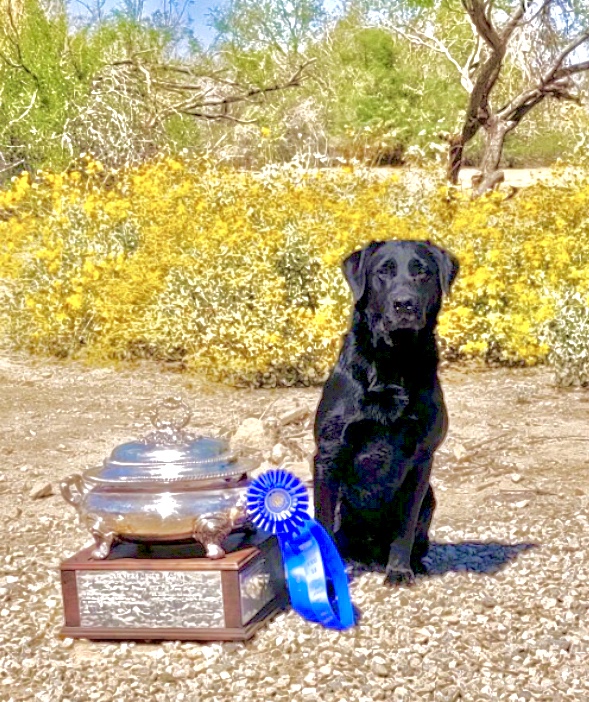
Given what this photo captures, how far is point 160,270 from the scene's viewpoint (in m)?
7.83

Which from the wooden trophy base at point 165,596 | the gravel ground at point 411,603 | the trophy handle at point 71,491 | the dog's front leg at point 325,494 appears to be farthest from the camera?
the dog's front leg at point 325,494

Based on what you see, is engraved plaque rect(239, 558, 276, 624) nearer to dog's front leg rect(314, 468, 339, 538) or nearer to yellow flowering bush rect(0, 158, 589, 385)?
dog's front leg rect(314, 468, 339, 538)

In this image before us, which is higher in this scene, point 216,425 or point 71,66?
point 71,66

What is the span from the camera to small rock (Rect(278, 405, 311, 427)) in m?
5.96

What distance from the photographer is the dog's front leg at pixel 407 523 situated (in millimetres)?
3594

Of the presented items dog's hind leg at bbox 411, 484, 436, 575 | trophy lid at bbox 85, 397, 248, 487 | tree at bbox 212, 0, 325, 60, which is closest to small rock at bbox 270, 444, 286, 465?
dog's hind leg at bbox 411, 484, 436, 575

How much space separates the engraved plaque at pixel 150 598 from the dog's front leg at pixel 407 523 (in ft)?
2.13

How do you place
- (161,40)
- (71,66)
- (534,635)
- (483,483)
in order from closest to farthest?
(534,635) < (483,483) < (71,66) < (161,40)

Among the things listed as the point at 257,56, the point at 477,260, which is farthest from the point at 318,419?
the point at 257,56

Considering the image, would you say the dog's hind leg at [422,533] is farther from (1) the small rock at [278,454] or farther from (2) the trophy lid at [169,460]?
(1) the small rock at [278,454]

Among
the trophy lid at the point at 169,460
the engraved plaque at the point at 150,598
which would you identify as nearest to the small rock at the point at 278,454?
the trophy lid at the point at 169,460

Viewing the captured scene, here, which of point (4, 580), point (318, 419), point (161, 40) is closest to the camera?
point (318, 419)

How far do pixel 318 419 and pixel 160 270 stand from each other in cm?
438

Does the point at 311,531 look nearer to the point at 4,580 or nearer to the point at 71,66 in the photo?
the point at 4,580
